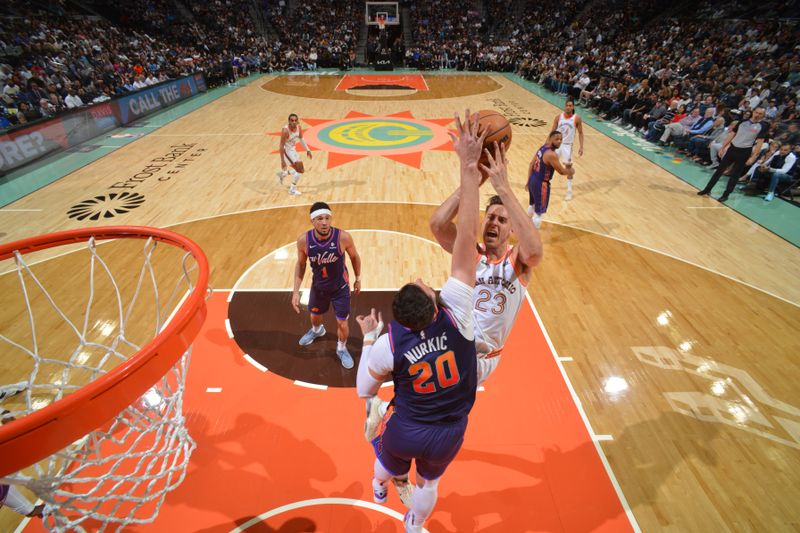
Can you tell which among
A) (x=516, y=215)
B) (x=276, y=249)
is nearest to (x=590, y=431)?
(x=516, y=215)

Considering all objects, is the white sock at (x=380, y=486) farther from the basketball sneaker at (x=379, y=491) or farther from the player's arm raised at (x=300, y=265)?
the player's arm raised at (x=300, y=265)

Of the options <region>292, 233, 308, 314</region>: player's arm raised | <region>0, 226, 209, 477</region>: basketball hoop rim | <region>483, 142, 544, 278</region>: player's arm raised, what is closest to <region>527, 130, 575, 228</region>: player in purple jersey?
<region>292, 233, 308, 314</region>: player's arm raised

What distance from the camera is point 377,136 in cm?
1323

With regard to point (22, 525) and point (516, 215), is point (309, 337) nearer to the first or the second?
point (22, 525)

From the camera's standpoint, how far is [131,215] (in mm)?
8133

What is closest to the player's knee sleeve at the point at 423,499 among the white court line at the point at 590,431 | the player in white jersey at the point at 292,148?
the white court line at the point at 590,431

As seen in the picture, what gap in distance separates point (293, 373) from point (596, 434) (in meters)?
3.18

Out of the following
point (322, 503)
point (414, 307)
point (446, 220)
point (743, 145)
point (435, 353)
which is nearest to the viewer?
point (414, 307)

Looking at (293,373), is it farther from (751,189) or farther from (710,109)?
(710,109)

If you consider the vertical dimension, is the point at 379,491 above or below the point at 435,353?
below

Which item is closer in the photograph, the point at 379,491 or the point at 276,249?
the point at 379,491

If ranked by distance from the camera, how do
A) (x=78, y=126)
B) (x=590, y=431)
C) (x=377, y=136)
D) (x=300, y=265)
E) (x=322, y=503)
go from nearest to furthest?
(x=322, y=503) → (x=590, y=431) → (x=300, y=265) → (x=78, y=126) → (x=377, y=136)

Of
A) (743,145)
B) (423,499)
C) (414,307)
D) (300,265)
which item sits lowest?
(423,499)

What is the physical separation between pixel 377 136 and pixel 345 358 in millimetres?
9839
